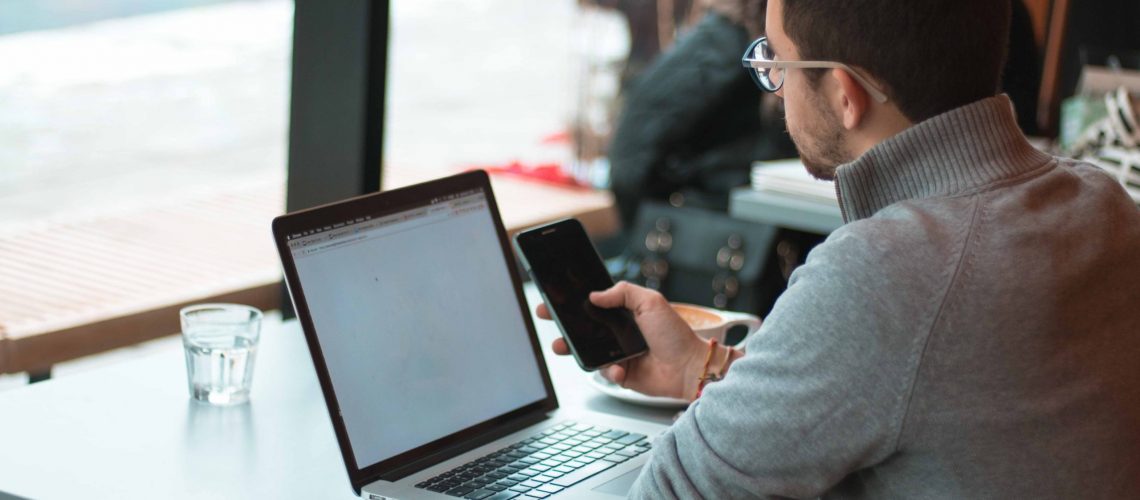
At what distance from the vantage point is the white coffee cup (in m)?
1.70

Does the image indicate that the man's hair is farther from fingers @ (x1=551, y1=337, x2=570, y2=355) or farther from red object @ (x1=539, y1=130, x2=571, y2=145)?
red object @ (x1=539, y1=130, x2=571, y2=145)

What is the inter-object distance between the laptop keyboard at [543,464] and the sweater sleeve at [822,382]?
26 centimetres

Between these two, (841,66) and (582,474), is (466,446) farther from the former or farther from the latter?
(841,66)

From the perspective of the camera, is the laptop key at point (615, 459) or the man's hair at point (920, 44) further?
the laptop key at point (615, 459)

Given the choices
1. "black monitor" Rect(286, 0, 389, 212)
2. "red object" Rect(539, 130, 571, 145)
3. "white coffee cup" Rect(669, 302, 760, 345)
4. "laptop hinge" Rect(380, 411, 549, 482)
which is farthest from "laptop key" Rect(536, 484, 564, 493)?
"red object" Rect(539, 130, 571, 145)

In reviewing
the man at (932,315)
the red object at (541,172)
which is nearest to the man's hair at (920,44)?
the man at (932,315)

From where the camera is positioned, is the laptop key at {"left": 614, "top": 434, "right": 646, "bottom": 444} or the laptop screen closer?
the laptop screen

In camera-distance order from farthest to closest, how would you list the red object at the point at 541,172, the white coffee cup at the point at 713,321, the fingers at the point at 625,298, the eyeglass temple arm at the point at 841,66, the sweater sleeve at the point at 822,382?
1. the red object at the point at 541,172
2. the white coffee cup at the point at 713,321
3. the fingers at the point at 625,298
4. the eyeglass temple arm at the point at 841,66
5. the sweater sleeve at the point at 822,382

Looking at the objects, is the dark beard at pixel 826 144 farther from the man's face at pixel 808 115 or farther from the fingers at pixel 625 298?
the fingers at pixel 625 298

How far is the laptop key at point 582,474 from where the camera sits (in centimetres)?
140

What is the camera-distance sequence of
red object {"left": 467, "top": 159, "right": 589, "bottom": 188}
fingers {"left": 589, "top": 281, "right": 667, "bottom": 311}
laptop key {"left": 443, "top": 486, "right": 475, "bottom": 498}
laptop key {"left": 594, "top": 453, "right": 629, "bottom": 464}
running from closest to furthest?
laptop key {"left": 443, "top": 486, "right": 475, "bottom": 498} < laptop key {"left": 594, "top": 453, "right": 629, "bottom": 464} < fingers {"left": 589, "top": 281, "right": 667, "bottom": 311} < red object {"left": 467, "top": 159, "right": 589, "bottom": 188}

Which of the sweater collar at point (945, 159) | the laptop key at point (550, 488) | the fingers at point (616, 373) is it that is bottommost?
the laptop key at point (550, 488)

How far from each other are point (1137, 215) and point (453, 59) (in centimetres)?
371

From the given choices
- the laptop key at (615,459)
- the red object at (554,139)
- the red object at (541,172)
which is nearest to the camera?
the laptop key at (615,459)
